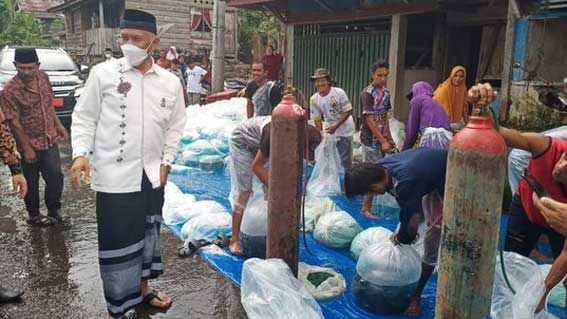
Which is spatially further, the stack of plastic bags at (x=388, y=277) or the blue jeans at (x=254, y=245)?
the blue jeans at (x=254, y=245)

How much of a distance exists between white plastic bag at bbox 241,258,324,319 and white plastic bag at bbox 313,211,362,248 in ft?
4.27

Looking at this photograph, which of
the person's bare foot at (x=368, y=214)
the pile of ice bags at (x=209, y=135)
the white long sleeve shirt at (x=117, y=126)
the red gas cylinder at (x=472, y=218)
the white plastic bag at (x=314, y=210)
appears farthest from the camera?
the pile of ice bags at (x=209, y=135)

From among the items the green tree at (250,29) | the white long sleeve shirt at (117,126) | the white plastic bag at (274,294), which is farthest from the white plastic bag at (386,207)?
the green tree at (250,29)

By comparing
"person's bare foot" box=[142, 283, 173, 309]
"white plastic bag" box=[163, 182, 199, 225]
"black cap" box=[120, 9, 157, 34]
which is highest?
"black cap" box=[120, 9, 157, 34]

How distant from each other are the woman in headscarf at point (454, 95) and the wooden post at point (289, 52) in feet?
16.8

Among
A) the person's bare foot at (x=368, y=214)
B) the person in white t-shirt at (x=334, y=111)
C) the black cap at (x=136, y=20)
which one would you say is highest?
the black cap at (x=136, y=20)

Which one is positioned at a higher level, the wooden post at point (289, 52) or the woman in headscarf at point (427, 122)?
the wooden post at point (289, 52)

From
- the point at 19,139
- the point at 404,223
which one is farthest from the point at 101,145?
the point at 19,139

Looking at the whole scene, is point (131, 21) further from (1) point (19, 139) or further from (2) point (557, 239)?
(2) point (557, 239)

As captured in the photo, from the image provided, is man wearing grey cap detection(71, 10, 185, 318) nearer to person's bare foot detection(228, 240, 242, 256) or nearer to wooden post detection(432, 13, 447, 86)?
person's bare foot detection(228, 240, 242, 256)

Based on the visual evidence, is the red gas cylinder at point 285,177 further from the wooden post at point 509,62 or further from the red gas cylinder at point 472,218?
the wooden post at point 509,62

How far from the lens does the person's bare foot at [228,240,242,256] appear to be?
13.5 feet

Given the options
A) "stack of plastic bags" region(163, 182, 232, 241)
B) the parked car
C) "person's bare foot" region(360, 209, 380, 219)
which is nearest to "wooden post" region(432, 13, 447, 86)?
"person's bare foot" region(360, 209, 380, 219)

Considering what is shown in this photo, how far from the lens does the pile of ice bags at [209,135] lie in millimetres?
7156
